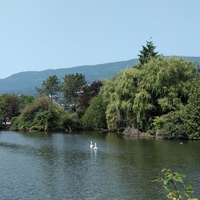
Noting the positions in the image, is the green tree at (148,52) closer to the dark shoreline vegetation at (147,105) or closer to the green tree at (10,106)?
the dark shoreline vegetation at (147,105)

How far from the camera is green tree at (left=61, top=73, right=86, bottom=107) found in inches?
3002

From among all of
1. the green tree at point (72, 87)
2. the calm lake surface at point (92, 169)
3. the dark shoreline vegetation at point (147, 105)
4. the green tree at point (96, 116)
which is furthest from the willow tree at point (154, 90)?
the green tree at point (72, 87)

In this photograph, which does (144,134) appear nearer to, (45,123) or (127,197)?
(45,123)

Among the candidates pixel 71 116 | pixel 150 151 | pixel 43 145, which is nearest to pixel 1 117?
pixel 71 116

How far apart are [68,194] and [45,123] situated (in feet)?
140

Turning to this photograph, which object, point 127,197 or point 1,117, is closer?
point 127,197

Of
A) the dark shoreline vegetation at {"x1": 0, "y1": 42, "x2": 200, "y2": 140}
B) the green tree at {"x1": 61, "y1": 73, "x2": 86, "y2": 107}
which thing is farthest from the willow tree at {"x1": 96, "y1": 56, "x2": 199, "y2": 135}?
the green tree at {"x1": 61, "y1": 73, "x2": 86, "y2": 107}

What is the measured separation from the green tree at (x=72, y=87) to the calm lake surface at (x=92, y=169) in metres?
37.0

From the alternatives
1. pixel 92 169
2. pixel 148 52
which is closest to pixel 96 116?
pixel 148 52

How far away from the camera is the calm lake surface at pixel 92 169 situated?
19.3 meters

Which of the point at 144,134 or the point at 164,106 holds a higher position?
the point at 164,106

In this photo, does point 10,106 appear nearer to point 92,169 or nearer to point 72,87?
point 72,87

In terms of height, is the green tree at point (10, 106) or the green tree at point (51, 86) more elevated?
the green tree at point (51, 86)

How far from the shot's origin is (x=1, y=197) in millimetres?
18438
